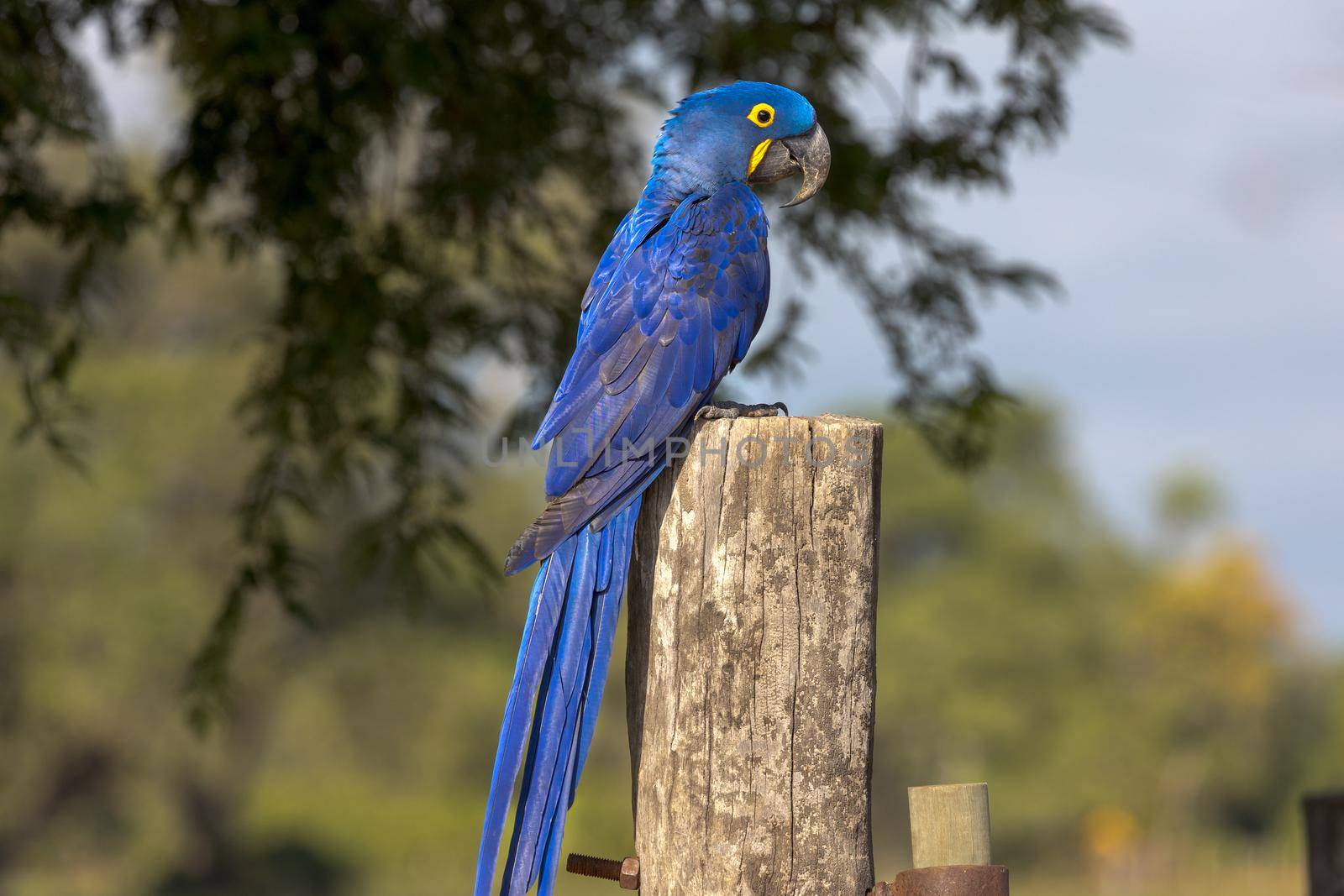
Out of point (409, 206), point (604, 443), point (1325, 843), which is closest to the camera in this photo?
point (604, 443)

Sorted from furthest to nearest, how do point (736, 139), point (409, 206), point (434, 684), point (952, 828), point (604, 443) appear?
point (434, 684), point (409, 206), point (736, 139), point (604, 443), point (952, 828)

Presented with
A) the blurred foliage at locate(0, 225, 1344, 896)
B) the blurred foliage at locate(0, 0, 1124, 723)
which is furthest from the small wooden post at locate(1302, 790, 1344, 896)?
the blurred foliage at locate(0, 225, 1344, 896)

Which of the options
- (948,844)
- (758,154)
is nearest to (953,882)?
(948,844)

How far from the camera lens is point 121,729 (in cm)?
1673

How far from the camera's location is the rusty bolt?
259cm

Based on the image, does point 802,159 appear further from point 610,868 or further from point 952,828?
point 610,868

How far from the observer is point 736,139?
3215 mm

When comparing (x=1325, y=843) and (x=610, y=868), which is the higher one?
(x=1325, y=843)

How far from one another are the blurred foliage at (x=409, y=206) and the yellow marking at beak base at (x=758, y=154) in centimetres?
152

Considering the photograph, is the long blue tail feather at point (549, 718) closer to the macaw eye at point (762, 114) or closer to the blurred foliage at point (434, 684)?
the macaw eye at point (762, 114)

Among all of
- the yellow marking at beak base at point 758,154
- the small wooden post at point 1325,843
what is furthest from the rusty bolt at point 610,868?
the small wooden post at point 1325,843

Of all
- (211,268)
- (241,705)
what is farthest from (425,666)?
(211,268)

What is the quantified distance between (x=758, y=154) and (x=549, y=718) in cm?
155

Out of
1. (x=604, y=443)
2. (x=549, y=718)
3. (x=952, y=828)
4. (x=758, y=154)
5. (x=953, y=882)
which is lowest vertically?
(x=953, y=882)
